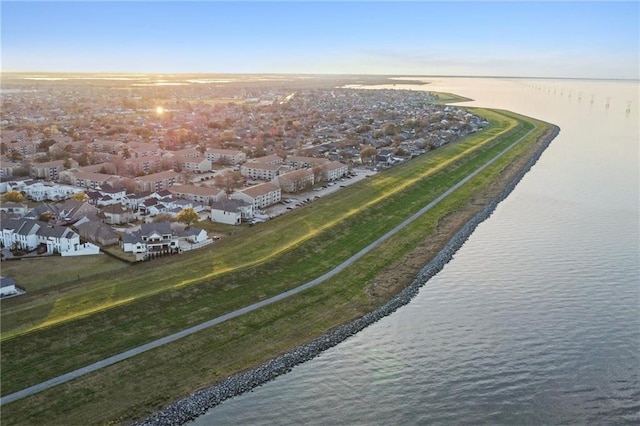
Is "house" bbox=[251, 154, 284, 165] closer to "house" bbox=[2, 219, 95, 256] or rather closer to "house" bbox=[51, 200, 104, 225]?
"house" bbox=[51, 200, 104, 225]

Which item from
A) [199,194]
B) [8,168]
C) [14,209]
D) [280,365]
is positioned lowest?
[280,365]

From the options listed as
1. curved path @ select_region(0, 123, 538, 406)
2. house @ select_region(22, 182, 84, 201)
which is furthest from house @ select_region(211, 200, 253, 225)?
house @ select_region(22, 182, 84, 201)

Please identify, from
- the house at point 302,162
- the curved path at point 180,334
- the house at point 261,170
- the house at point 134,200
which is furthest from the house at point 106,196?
the curved path at point 180,334

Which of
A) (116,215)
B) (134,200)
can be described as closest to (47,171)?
(134,200)

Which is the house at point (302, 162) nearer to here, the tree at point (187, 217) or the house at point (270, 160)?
the house at point (270, 160)

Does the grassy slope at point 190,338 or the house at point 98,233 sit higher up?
the house at point 98,233

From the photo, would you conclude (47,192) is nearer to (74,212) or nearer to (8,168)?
(74,212)
